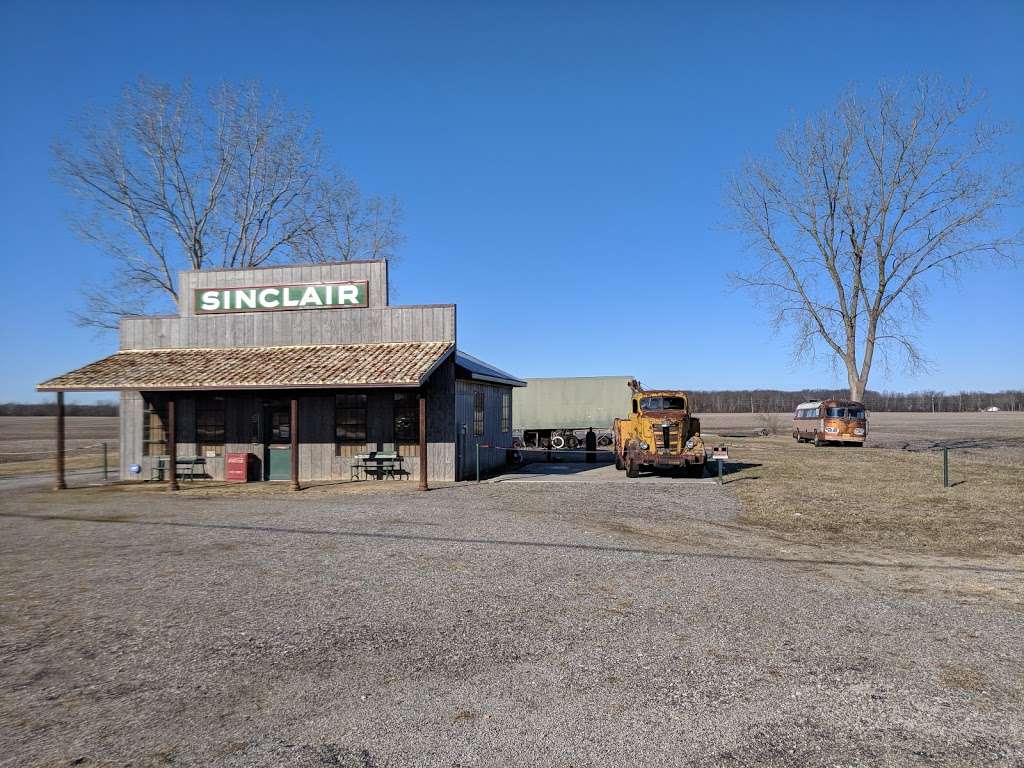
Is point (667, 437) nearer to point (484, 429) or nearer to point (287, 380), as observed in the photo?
point (484, 429)

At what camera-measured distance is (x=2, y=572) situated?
895cm

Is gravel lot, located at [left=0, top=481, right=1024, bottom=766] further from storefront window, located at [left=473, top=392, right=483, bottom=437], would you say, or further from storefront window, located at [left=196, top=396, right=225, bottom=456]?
storefront window, located at [left=473, top=392, right=483, bottom=437]

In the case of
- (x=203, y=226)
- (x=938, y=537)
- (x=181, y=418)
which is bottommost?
(x=938, y=537)

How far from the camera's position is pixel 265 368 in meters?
19.5

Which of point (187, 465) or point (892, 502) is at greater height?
point (187, 465)

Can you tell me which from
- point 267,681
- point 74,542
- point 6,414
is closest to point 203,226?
point 74,542

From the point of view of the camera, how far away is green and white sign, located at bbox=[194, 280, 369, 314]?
829 inches

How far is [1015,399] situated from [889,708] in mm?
169169

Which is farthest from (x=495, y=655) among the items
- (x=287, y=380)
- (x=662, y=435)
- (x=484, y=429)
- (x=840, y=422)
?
(x=840, y=422)

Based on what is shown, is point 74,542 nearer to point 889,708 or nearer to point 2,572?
point 2,572

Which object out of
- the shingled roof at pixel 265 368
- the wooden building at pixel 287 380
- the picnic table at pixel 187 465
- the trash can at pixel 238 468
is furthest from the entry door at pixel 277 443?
the picnic table at pixel 187 465

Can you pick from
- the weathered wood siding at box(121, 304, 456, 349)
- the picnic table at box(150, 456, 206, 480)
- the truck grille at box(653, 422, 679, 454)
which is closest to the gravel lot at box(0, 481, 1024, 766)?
the truck grille at box(653, 422, 679, 454)

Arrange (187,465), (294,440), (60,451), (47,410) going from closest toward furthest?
(294,440), (60,451), (187,465), (47,410)

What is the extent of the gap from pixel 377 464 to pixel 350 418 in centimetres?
171
